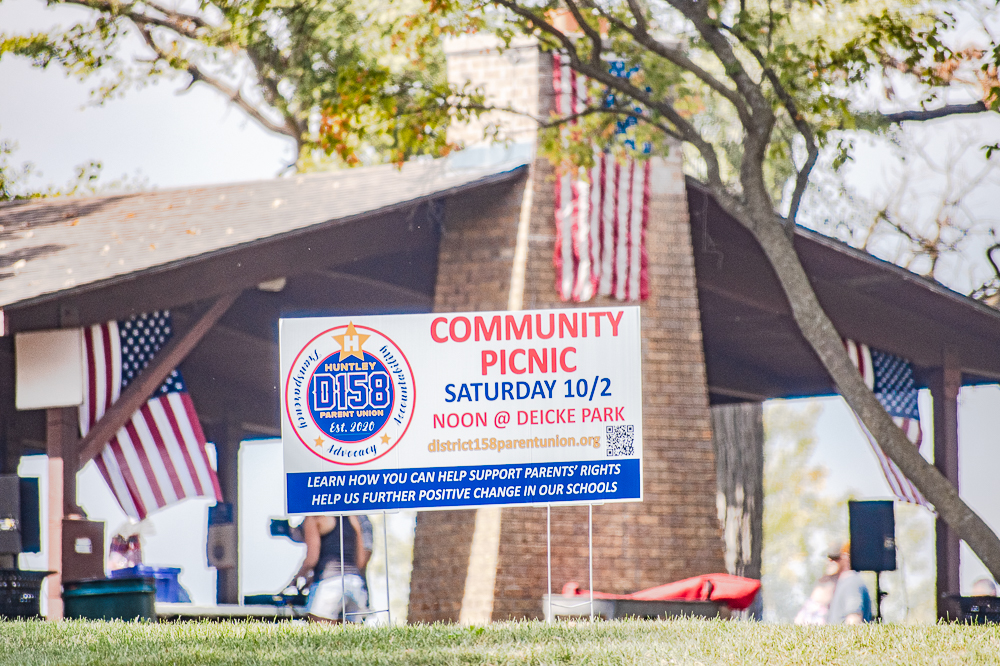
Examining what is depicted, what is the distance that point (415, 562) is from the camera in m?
12.5

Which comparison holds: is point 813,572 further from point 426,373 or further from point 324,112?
point 426,373

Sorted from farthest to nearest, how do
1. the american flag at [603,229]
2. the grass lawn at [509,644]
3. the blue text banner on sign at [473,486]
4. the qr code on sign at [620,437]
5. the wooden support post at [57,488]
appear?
the american flag at [603,229] < the wooden support post at [57,488] < the qr code on sign at [620,437] < the blue text banner on sign at [473,486] < the grass lawn at [509,644]

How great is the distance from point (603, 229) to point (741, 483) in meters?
8.07

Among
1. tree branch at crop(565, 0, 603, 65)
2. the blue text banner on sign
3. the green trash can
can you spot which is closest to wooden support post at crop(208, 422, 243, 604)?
the green trash can

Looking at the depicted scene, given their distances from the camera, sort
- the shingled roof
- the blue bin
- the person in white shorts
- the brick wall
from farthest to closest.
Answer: the blue bin → the brick wall → the person in white shorts → the shingled roof

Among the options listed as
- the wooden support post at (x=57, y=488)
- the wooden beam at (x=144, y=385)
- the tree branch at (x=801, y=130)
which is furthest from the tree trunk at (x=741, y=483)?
the wooden support post at (x=57, y=488)

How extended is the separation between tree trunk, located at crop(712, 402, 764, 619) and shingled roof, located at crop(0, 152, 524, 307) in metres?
8.42

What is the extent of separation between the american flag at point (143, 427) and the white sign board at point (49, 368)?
0.53 feet

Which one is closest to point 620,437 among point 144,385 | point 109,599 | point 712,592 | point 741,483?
point 712,592

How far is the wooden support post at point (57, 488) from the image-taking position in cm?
1037

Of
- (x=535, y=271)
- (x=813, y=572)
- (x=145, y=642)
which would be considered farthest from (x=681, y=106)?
(x=813, y=572)

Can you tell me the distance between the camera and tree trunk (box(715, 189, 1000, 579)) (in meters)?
10.8

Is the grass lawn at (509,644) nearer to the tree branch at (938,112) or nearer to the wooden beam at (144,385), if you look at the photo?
the wooden beam at (144,385)

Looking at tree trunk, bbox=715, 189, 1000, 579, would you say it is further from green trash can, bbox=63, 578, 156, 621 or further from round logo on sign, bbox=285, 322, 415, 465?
green trash can, bbox=63, 578, 156, 621
